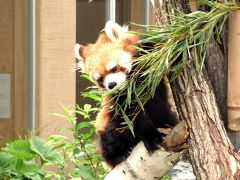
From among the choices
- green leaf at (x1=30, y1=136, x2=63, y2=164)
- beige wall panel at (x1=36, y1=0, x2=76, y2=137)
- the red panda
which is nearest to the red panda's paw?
the red panda

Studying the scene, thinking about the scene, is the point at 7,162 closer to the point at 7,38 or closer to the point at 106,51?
the point at 106,51

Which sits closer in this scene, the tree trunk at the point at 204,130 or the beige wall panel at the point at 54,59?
the tree trunk at the point at 204,130

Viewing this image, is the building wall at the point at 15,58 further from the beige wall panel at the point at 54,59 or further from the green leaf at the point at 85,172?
the green leaf at the point at 85,172

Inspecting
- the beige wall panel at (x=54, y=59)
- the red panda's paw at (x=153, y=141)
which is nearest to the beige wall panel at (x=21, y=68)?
the beige wall panel at (x=54, y=59)

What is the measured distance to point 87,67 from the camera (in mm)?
3365

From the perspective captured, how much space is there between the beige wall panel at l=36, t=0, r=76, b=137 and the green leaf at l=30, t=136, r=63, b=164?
2124mm

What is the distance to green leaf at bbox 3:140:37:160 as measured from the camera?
360 cm

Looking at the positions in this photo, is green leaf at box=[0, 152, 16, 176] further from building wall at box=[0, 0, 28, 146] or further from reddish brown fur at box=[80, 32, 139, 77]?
building wall at box=[0, 0, 28, 146]

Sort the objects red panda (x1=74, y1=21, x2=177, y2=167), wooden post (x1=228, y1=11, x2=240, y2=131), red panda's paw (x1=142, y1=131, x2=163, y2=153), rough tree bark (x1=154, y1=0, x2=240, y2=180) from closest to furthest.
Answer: rough tree bark (x1=154, y1=0, x2=240, y2=180) < wooden post (x1=228, y1=11, x2=240, y2=131) < red panda's paw (x1=142, y1=131, x2=163, y2=153) < red panda (x1=74, y1=21, x2=177, y2=167)

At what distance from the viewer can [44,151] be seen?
3.68 metres

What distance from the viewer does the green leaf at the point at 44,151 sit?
12.0 feet

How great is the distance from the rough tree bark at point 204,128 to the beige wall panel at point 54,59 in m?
3.21

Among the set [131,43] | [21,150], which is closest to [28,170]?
[21,150]

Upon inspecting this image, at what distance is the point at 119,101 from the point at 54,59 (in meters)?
3.17
